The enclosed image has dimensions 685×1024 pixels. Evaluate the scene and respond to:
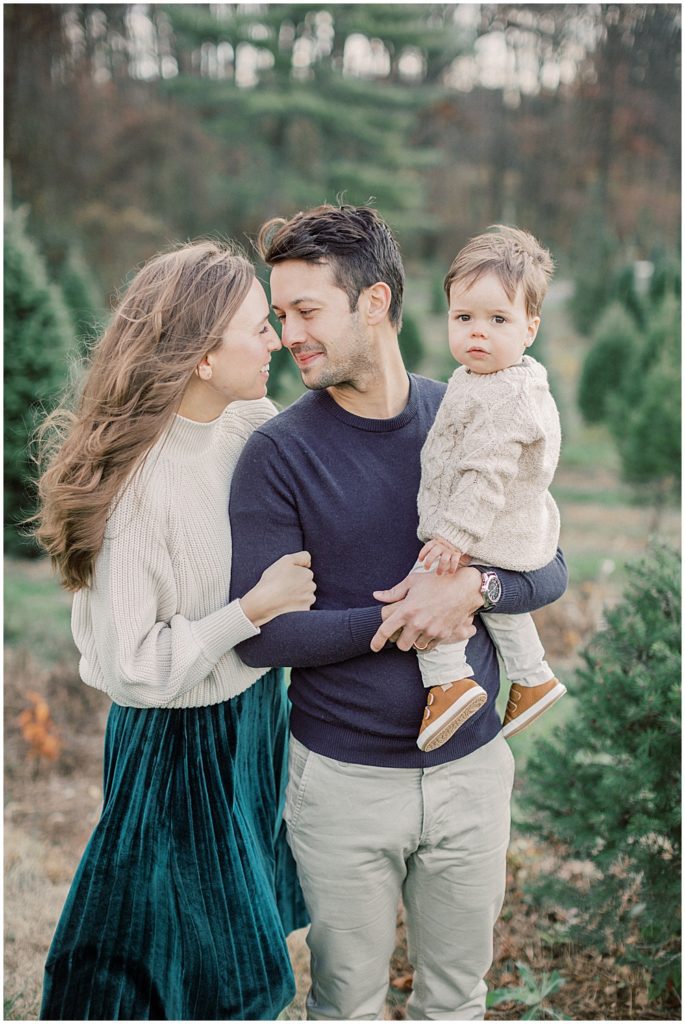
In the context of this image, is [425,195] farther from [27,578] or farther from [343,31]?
[27,578]

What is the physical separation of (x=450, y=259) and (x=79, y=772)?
15.1 metres

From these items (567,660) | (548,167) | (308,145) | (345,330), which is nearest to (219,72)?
(308,145)

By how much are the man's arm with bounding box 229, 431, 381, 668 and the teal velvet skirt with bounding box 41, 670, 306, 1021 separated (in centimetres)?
29

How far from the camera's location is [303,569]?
2.07 meters

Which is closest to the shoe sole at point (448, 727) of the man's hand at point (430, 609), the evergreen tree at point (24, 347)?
the man's hand at point (430, 609)

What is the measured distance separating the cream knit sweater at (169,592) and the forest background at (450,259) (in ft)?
3.09

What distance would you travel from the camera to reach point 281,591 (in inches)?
79.8

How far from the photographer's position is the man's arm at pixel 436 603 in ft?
6.57

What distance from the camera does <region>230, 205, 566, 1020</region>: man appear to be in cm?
209

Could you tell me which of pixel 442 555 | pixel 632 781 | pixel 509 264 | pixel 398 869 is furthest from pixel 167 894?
pixel 509 264

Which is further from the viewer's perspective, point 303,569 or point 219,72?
point 219,72

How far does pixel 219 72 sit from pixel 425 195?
456 cm

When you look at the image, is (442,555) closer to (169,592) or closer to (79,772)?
(169,592)

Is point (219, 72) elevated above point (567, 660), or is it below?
above
